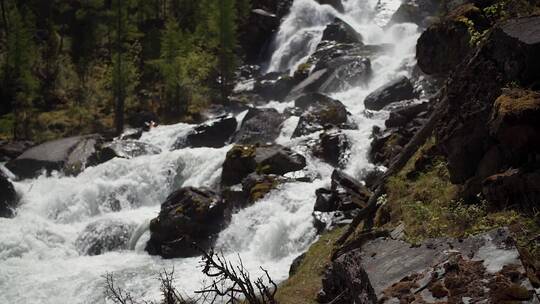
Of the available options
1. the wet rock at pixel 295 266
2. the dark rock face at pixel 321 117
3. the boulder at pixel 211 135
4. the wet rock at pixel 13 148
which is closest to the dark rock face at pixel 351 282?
the wet rock at pixel 295 266

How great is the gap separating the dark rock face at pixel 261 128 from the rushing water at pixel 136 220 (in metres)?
0.85

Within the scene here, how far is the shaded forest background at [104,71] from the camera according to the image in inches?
1601

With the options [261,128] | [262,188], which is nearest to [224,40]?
[261,128]

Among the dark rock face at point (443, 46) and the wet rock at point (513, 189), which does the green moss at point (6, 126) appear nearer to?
the dark rock face at point (443, 46)

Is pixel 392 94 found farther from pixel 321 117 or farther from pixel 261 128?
pixel 261 128

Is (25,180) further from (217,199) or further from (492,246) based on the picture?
(492,246)

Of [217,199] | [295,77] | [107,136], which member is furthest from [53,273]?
[295,77]

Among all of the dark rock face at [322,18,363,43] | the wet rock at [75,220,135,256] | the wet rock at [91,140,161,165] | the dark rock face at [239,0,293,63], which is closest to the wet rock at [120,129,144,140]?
the wet rock at [91,140,161,165]

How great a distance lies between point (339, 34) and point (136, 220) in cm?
2871

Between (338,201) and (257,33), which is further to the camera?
(257,33)

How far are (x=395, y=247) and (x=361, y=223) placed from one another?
6621mm

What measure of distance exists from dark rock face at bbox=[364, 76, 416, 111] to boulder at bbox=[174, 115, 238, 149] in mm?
9251

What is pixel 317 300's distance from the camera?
1026cm

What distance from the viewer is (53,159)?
103ft
